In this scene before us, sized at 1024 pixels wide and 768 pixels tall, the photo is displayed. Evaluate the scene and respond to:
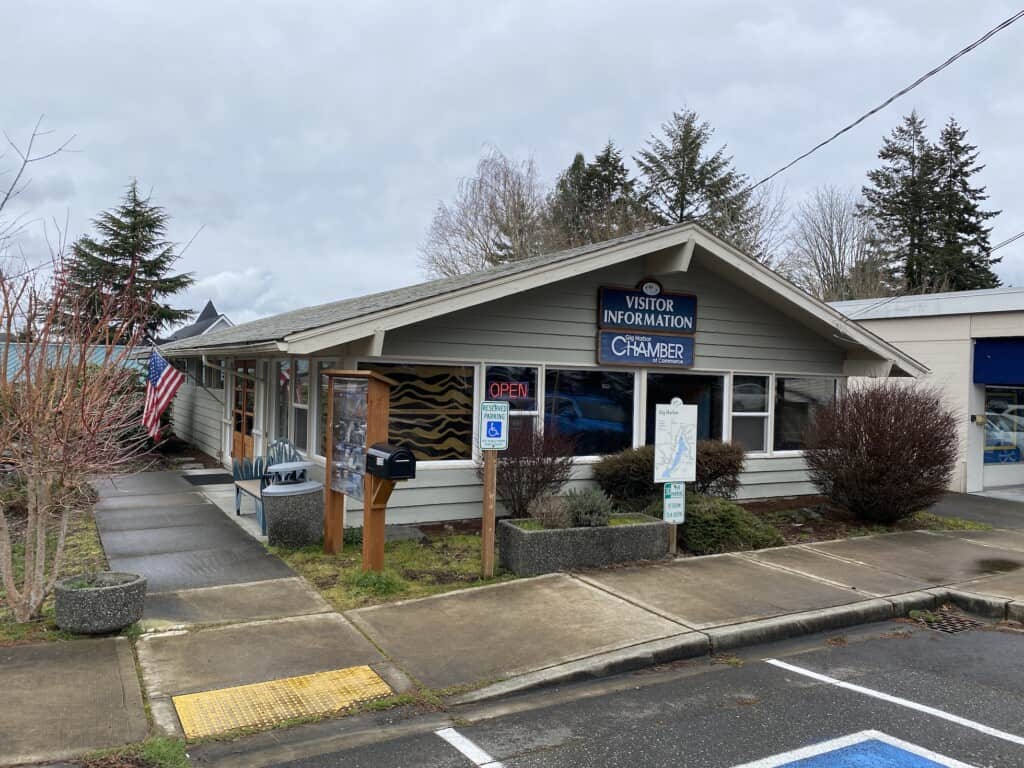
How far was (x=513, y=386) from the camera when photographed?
10.4m

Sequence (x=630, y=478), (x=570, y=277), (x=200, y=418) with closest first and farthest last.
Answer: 1. (x=570, y=277)
2. (x=630, y=478)
3. (x=200, y=418)

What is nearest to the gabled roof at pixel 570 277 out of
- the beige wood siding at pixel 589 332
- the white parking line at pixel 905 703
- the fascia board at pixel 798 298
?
the fascia board at pixel 798 298

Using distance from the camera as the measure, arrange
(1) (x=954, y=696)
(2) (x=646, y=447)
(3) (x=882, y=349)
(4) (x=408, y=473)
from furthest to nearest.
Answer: (3) (x=882, y=349) → (2) (x=646, y=447) → (4) (x=408, y=473) → (1) (x=954, y=696)

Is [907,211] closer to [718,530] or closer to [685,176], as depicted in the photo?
[685,176]

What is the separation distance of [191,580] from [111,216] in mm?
32638

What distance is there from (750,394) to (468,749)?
9.21 m

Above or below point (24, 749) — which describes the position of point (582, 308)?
above

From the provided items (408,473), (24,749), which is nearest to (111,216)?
(408,473)

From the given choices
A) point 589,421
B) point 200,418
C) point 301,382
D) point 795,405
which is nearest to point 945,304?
point 795,405

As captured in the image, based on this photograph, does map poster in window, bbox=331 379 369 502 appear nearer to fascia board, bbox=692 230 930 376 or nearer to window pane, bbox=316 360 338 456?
window pane, bbox=316 360 338 456

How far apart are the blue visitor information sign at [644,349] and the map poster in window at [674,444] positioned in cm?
212

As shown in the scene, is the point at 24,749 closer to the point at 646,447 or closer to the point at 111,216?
the point at 646,447

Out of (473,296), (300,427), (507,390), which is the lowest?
(300,427)

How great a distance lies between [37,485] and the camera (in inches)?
235
